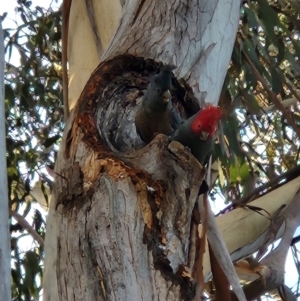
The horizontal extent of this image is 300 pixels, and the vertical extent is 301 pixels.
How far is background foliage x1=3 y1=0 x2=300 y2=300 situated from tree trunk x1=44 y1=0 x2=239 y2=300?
0.58m

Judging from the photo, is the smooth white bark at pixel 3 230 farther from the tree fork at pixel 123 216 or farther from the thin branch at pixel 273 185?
the thin branch at pixel 273 185

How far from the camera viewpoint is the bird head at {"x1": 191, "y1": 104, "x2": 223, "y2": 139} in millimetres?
896

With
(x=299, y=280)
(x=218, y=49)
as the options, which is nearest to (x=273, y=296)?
(x=299, y=280)

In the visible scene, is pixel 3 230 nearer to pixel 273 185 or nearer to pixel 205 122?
pixel 205 122

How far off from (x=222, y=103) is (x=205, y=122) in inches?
28.0

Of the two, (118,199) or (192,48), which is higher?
(192,48)

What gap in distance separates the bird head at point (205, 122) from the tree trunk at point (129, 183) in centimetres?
4

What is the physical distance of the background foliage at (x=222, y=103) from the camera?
5.70 ft

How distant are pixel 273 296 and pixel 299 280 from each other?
361 mm

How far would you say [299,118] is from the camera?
2172 mm

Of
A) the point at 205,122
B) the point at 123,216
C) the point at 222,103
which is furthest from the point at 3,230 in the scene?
the point at 222,103

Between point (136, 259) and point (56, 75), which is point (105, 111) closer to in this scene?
point (136, 259)

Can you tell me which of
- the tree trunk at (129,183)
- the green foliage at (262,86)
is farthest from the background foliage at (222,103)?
the tree trunk at (129,183)

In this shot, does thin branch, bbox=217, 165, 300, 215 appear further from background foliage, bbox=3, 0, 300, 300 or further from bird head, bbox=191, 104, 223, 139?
bird head, bbox=191, 104, 223, 139
